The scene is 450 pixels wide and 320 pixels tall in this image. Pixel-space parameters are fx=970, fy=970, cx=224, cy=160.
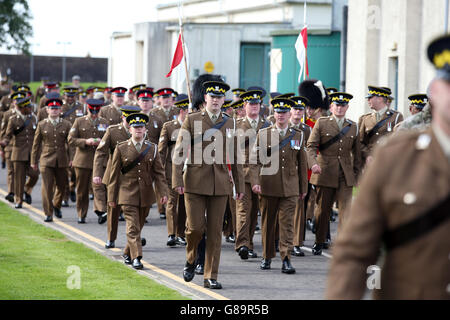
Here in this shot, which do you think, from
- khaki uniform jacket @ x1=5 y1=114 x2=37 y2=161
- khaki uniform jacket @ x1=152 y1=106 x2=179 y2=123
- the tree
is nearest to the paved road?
khaki uniform jacket @ x1=152 y1=106 x2=179 y2=123

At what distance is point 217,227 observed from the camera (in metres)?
10.4

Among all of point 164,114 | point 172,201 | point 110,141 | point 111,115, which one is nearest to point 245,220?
point 172,201

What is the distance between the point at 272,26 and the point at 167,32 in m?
5.24

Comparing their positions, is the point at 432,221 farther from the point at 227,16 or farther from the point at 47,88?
the point at 227,16

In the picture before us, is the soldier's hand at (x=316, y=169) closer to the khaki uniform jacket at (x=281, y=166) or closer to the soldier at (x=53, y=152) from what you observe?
the khaki uniform jacket at (x=281, y=166)

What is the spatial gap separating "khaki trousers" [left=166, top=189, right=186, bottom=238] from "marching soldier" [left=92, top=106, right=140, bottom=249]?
1025 mm

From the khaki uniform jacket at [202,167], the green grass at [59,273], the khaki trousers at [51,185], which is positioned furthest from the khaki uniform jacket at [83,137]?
the khaki uniform jacket at [202,167]

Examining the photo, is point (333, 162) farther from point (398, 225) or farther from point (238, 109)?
point (398, 225)

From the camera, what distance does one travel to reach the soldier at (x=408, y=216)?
3.85 meters

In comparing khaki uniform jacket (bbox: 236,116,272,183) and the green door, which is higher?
the green door

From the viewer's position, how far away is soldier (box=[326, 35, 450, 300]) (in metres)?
3.85

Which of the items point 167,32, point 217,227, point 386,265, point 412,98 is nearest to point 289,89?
point 167,32

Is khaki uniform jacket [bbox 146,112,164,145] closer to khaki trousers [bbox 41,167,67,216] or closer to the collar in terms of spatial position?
khaki trousers [bbox 41,167,67,216]

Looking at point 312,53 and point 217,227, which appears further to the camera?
point 312,53
